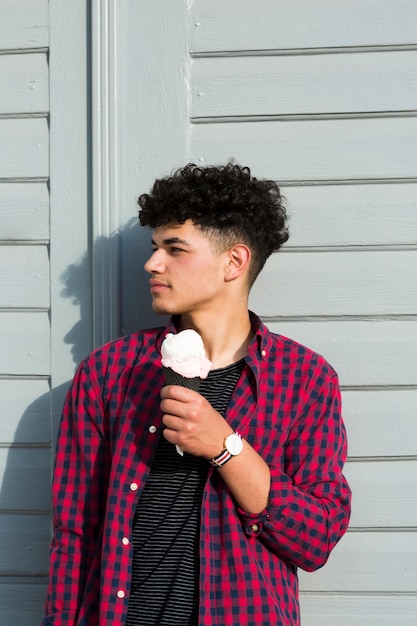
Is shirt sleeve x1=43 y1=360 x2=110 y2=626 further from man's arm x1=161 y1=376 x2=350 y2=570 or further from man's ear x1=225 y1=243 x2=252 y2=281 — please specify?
man's ear x1=225 y1=243 x2=252 y2=281

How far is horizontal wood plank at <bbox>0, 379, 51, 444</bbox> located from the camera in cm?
Result: 265

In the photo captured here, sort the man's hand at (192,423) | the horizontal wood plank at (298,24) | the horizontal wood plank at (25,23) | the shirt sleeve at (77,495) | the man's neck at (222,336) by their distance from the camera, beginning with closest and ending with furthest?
1. the man's hand at (192,423)
2. the shirt sleeve at (77,495)
3. the man's neck at (222,336)
4. the horizontal wood plank at (298,24)
5. the horizontal wood plank at (25,23)

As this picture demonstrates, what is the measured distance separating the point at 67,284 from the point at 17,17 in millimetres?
944

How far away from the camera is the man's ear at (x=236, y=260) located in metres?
2.24

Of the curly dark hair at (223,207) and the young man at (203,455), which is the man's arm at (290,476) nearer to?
the young man at (203,455)

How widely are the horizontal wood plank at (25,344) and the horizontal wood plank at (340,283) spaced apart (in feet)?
2.54

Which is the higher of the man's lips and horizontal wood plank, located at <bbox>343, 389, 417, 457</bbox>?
the man's lips

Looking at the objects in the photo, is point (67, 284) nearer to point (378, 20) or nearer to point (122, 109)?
point (122, 109)

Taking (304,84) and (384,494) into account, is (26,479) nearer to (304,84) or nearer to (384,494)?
(384,494)

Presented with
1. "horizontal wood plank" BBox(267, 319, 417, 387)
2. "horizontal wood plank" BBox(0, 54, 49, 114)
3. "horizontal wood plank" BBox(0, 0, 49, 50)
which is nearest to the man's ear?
"horizontal wood plank" BBox(267, 319, 417, 387)

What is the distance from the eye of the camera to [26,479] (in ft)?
8.73

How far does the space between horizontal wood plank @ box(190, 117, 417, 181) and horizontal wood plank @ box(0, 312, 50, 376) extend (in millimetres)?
802

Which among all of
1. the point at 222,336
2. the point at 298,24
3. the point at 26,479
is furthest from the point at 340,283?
the point at 26,479

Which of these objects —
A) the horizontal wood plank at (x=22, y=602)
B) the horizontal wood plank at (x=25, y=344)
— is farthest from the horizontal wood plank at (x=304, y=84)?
the horizontal wood plank at (x=22, y=602)
